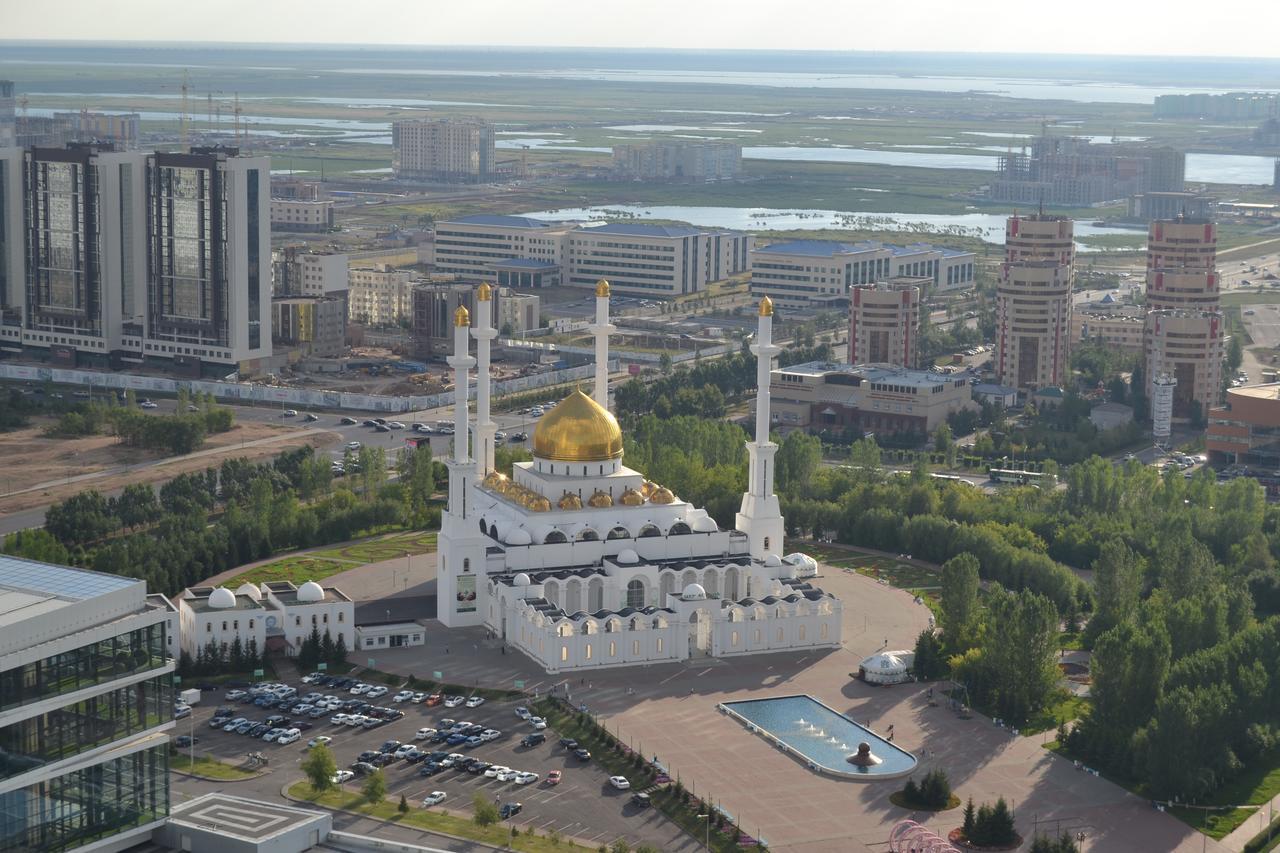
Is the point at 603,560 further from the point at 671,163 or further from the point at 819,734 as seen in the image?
the point at 671,163

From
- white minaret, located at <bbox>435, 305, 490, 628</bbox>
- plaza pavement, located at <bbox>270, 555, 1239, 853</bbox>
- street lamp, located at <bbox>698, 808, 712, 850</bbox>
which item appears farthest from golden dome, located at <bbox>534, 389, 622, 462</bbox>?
street lamp, located at <bbox>698, 808, 712, 850</bbox>

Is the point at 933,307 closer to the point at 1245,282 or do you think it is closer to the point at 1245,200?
the point at 1245,282

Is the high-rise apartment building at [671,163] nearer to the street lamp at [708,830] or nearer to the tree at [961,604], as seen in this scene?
the tree at [961,604]

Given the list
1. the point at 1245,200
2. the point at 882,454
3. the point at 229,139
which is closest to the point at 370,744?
the point at 882,454

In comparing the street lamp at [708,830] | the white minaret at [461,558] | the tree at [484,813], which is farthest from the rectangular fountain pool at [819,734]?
the white minaret at [461,558]

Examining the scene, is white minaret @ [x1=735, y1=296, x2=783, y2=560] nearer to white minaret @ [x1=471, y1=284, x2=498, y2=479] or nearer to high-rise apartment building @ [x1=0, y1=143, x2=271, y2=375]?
white minaret @ [x1=471, y1=284, x2=498, y2=479]

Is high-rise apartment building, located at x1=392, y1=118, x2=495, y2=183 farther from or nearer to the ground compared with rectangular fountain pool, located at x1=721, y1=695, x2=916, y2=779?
farther from the ground

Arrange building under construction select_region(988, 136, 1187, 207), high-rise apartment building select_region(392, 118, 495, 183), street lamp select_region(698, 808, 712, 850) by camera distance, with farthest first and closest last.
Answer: high-rise apartment building select_region(392, 118, 495, 183) < building under construction select_region(988, 136, 1187, 207) < street lamp select_region(698, 808, 712, 850)
